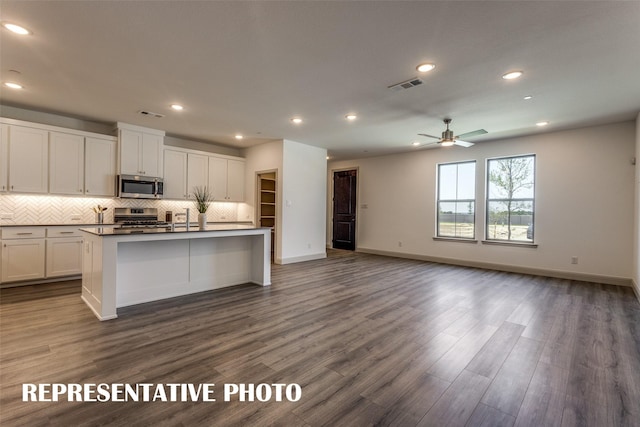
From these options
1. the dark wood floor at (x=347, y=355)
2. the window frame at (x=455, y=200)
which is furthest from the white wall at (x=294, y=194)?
A: the window frame at (x=455, y=200)

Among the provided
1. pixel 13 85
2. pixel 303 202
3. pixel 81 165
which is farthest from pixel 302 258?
pixel 13 85

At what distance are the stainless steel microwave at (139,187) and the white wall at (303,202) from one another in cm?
252

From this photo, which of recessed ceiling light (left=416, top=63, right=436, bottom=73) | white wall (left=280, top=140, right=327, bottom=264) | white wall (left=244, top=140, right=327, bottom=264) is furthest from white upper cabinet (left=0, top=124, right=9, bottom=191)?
recessed ceiling light (left=416, top=63, right=436, bottom=73)

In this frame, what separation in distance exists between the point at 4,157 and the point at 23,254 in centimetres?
150

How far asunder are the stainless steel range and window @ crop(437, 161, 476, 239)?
20.1ft

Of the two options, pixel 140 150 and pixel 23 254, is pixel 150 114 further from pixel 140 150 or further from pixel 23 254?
pixel 23 254

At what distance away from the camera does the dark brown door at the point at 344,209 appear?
9.00 meters

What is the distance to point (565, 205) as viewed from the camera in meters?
5.57

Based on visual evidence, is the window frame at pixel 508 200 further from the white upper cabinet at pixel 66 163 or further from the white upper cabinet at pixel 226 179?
the white upper cabinet at pixel 66 163

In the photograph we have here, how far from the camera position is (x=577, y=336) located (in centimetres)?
296

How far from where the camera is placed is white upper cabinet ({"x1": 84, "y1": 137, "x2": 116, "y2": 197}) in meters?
5.23

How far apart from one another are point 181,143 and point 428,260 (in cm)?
650

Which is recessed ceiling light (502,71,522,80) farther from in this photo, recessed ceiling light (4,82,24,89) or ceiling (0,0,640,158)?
recessed ceiling light (4,82,24,89)

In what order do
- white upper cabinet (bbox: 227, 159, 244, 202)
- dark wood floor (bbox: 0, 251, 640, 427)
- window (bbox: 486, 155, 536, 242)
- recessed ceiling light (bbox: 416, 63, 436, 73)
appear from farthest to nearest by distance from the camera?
white upper cabinet (bbox: 227, 159, 244, 202) < window (bbox: 486, 155, 536, 242) < recessed ceiling light (bbox: 416, 63, 436, 73) < dark wood floor (bbox: 0, 251, 640, 427)
